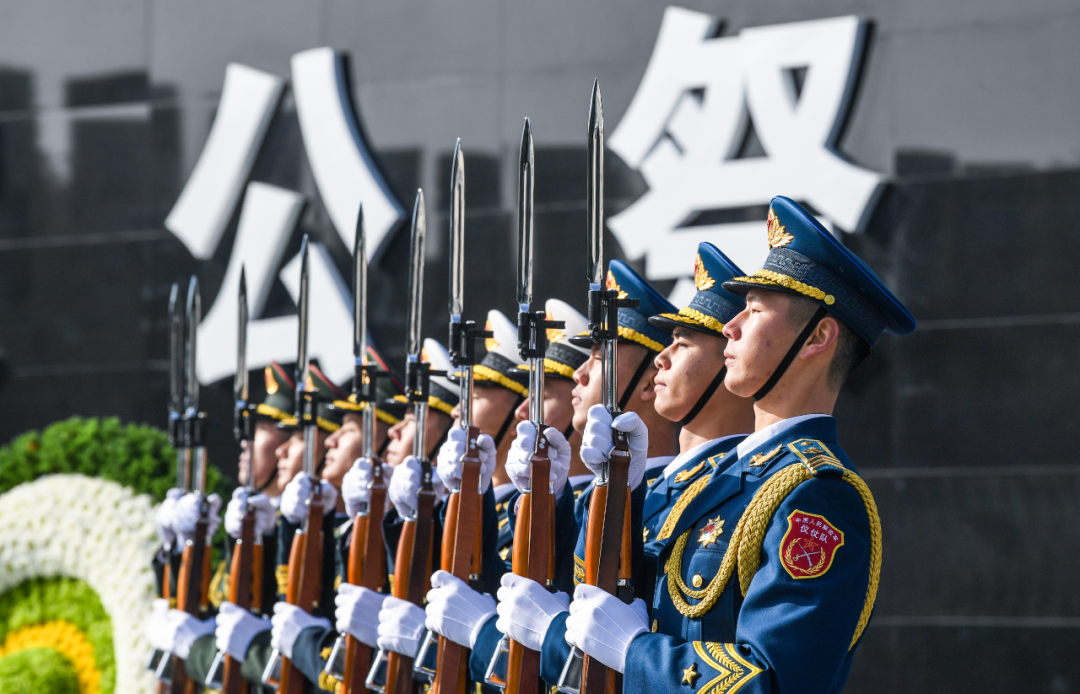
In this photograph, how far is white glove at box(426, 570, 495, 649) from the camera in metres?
3.21

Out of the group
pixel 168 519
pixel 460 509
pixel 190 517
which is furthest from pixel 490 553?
pixel 168 519

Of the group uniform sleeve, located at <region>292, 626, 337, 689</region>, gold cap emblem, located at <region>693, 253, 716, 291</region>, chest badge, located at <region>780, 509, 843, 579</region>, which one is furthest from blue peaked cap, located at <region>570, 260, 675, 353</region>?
uniform sleeve, located at <region>292, 626, 337, 689</region>

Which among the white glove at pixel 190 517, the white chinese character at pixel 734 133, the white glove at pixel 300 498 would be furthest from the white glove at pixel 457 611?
the white chinese character at pixel 734 133

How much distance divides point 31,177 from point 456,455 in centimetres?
608

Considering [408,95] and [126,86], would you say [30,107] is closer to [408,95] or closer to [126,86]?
[126,86]

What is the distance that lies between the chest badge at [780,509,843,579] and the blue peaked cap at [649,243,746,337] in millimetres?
917

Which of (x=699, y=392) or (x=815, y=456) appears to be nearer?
(x=815, y=456)

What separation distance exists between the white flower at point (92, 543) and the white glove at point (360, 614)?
284cm

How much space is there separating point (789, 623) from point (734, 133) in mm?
4478

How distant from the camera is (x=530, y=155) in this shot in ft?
10.9

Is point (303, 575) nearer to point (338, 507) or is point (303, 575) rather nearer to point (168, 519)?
point (338, 507)

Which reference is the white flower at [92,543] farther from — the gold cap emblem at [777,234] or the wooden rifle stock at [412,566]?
the gold cap emblem at [777,234]

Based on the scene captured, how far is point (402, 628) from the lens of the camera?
3.67 meters

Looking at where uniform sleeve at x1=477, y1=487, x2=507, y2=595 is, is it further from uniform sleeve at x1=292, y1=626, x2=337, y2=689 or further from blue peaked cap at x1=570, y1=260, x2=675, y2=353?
uniform sleeve at x1=292, y1=626, x2=337, y2=689
